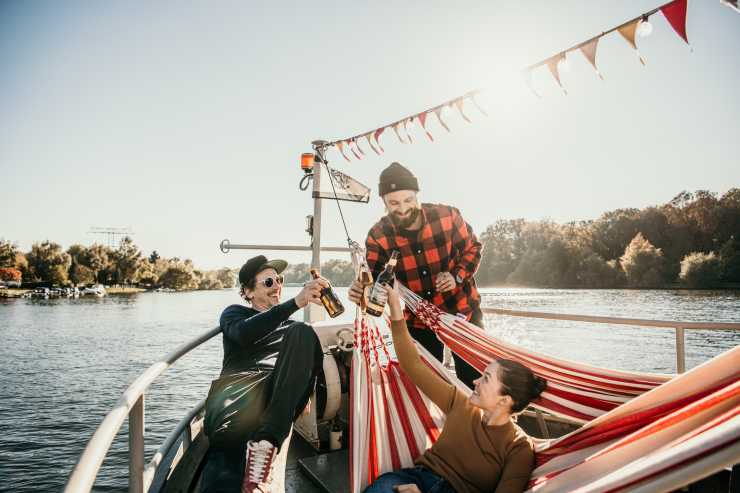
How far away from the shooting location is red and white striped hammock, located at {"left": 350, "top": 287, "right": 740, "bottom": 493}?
88cm

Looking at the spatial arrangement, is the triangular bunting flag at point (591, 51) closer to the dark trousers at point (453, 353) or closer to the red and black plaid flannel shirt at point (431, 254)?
the red and black plaid flannel shirt at point (431, 254)

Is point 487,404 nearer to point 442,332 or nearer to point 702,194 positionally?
point 442,332

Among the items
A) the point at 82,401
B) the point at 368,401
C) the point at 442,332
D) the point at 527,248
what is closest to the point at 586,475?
the point at 368,401

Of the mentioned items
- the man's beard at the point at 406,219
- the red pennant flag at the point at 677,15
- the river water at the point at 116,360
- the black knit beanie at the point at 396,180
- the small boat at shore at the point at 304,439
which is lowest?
the river water at the point at 116,360

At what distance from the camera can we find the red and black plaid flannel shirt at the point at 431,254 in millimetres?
2414

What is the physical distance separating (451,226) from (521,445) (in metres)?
1.24

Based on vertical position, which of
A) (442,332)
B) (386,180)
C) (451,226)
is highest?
(386,180)

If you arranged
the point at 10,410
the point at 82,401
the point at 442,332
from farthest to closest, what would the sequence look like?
1. the point at 82,401
2. the point at 10,410
3. the point at 442,332

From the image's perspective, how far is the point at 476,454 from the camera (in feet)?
5.01

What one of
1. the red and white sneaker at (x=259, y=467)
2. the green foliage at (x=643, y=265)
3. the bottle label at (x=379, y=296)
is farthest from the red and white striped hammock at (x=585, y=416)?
the green foliage at (x=643, y=265)

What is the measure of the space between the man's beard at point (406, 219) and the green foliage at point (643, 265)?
44987 mm

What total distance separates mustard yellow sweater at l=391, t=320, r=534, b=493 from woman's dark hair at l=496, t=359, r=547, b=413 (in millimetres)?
87

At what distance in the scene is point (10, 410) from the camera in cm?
1003

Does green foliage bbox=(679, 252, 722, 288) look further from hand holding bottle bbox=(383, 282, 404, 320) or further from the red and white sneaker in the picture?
the red and white sneaker
